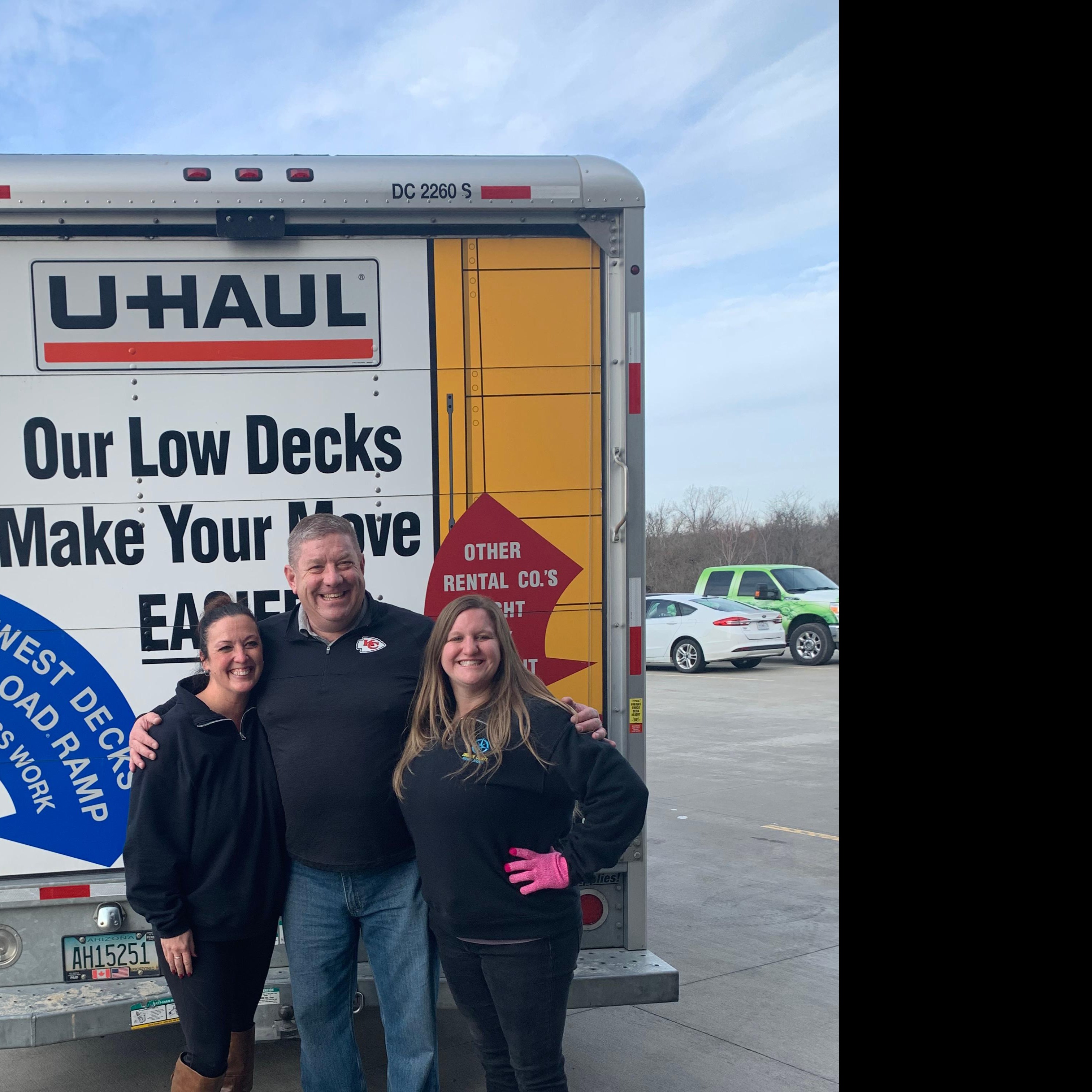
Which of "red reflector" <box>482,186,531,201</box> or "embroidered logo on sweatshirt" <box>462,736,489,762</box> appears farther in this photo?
"red reflector" <box>482,186,531,201</box>

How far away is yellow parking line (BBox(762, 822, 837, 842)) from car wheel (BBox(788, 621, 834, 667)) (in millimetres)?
11025

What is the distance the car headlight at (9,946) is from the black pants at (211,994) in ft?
2.21

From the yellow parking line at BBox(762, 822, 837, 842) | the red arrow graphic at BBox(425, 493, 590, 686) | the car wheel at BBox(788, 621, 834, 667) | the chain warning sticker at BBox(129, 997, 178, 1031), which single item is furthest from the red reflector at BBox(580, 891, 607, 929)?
the car wheel at BBox(788, 621, 834, 667)

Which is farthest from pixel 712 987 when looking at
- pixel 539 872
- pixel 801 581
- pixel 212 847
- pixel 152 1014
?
pixel 801 581

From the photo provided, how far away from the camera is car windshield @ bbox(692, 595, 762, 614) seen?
17906mm

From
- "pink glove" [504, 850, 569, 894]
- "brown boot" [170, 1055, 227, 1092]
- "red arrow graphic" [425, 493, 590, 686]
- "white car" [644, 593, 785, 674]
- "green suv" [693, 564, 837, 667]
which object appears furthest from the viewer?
"green suv" [693, 564, 837, 667]

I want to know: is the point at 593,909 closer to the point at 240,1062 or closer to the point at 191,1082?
the point at 240,1062

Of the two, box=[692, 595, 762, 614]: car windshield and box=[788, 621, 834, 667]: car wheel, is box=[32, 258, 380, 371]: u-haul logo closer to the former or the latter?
box=[692, 595, 762, 614]: car windshield

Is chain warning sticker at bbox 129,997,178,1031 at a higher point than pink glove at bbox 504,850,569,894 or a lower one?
lower

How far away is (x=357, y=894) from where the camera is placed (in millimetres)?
2928
